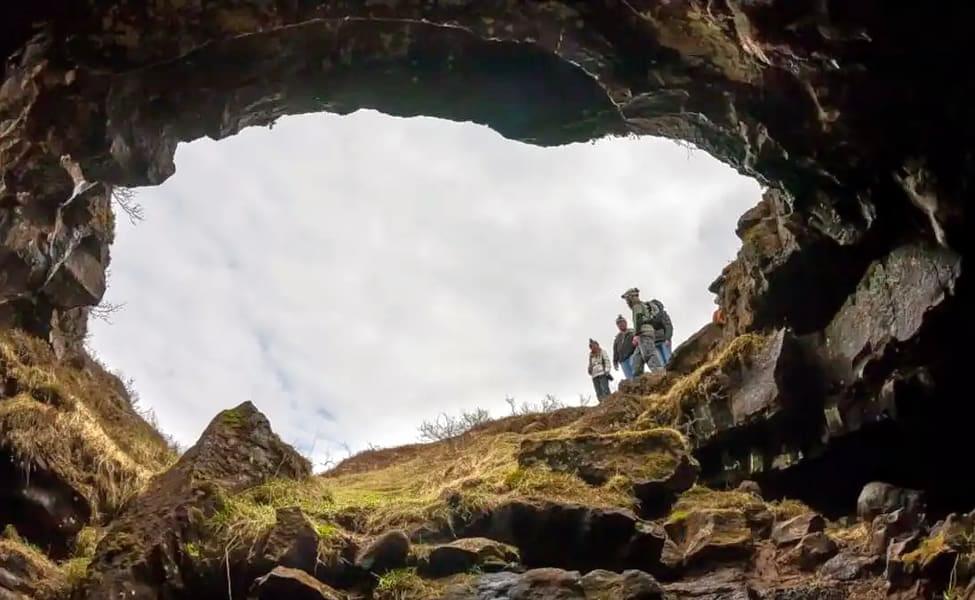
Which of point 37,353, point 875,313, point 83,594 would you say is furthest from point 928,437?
point 37,353

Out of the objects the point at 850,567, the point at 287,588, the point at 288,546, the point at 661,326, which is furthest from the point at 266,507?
the point at 661,326

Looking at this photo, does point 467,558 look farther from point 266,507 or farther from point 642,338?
point 642,338

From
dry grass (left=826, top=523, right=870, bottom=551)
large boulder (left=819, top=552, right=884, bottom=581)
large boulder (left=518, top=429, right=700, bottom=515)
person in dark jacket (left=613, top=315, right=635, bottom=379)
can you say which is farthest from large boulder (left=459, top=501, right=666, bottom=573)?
person in dark jacket (left=613, top=315, right=635, bottom=379)

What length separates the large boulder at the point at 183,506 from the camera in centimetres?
725

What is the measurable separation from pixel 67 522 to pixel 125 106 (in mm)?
4608

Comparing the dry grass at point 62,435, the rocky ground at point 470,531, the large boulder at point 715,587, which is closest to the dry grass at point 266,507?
the rocky ground at point 470,531

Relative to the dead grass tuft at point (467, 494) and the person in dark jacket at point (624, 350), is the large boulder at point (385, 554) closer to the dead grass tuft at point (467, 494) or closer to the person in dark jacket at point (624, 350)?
the dead grass tuft at point (467, 494)

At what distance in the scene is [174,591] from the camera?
24.4ft

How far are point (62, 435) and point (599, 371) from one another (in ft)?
40.8

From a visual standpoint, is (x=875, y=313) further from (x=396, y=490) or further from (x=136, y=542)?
(x=136, y=542)

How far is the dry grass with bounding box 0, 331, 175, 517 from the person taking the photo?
8641mm

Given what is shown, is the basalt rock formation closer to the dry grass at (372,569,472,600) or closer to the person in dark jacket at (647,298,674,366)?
the dry grass at (372,569,472,600)

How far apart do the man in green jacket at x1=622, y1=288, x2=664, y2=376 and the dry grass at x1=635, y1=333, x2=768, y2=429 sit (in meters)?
3.66

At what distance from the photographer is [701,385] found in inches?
468
